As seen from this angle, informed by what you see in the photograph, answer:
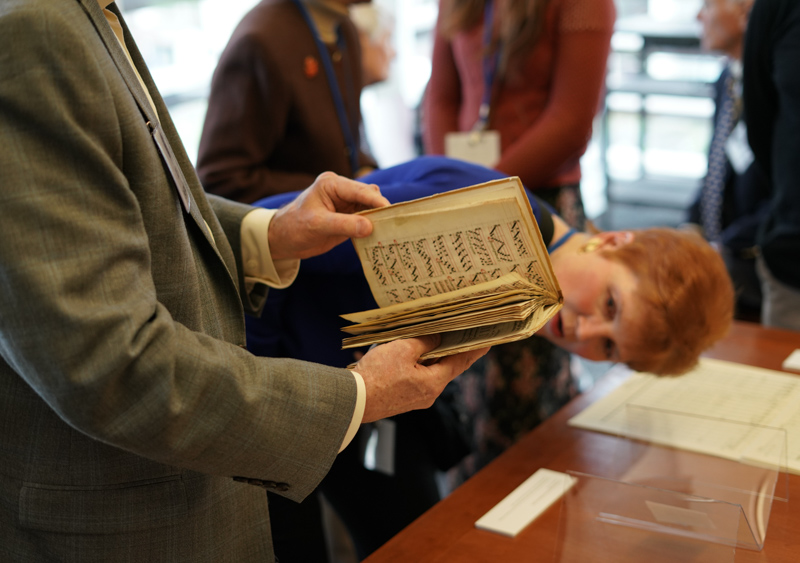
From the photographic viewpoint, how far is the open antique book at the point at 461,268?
90cm

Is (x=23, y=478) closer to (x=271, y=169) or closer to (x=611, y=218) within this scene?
(x=271, y=169)

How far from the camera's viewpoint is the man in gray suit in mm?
652

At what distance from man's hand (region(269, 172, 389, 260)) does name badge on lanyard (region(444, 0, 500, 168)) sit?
108 cm

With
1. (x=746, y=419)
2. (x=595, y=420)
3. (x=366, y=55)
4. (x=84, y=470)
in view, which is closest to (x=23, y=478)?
(x=84, y=470)

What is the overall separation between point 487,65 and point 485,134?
19 cm

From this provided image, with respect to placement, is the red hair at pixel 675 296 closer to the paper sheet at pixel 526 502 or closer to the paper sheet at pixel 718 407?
the paper sheet at pixel 718 407

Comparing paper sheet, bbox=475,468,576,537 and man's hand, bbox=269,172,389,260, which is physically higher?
man's hand, bbox=269,172,389,260

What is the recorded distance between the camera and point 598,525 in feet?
3.74

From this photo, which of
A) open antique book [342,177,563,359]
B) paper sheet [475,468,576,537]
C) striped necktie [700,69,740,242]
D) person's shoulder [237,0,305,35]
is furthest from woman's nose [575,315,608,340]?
striped necktie [700,69,740,242]

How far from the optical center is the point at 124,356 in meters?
0.68

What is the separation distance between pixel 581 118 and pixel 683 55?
387 centimetres

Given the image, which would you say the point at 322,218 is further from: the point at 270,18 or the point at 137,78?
the point at 270,18

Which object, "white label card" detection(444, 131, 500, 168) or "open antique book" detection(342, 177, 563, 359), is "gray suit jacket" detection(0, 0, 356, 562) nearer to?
"open antique book" detection(342, 177, 563, 359)

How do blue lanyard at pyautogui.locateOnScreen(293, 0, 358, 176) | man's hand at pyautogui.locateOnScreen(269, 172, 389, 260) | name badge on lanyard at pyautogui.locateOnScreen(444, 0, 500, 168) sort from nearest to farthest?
man's hand at pyautogui.locateOnScreen(269, 172, 389, 260), blue lanyard at pyautogui.locateOnScreen(293, 0, 358, 176), name badge on lanyard at pyautogui.locateOnScreen(444, 0, 500, 168)
